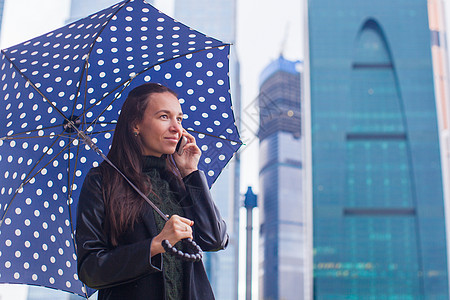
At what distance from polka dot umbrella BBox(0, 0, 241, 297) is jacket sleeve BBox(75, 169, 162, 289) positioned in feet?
1.67

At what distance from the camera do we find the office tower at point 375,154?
202ft

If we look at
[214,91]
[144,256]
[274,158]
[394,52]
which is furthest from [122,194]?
[274,158]

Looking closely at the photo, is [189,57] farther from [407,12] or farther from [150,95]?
[407,12]

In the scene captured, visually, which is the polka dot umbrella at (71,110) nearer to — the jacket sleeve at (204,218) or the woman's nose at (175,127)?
the woman's nose at (175,127)

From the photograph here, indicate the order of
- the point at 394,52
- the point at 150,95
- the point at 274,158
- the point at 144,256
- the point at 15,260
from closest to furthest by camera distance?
the point at 144,256 → the point at 150,95 → the point at 15,260 → the point at 394,52 → the point at 274,158

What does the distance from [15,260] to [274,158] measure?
126017mm

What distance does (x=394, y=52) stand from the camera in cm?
6925

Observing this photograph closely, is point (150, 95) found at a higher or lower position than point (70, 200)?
higher

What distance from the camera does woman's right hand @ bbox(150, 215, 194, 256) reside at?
1.67m

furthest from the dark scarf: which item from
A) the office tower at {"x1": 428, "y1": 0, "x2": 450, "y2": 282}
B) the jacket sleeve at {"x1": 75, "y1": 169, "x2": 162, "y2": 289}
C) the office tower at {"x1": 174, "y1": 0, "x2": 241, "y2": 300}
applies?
the office tower at {"x1": 174, "y1": 0, "x2": 241, "y2": 300}

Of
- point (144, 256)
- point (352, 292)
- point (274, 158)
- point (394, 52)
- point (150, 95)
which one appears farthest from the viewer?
point (274, 158)

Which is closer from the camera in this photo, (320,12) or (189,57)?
(189,57)

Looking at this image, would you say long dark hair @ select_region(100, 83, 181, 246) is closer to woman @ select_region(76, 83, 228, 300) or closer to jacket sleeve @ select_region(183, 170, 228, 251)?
woman @ select_region(76, 83, 228, 300)

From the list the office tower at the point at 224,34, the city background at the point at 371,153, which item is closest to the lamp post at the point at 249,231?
the city background at the point at 371,153
